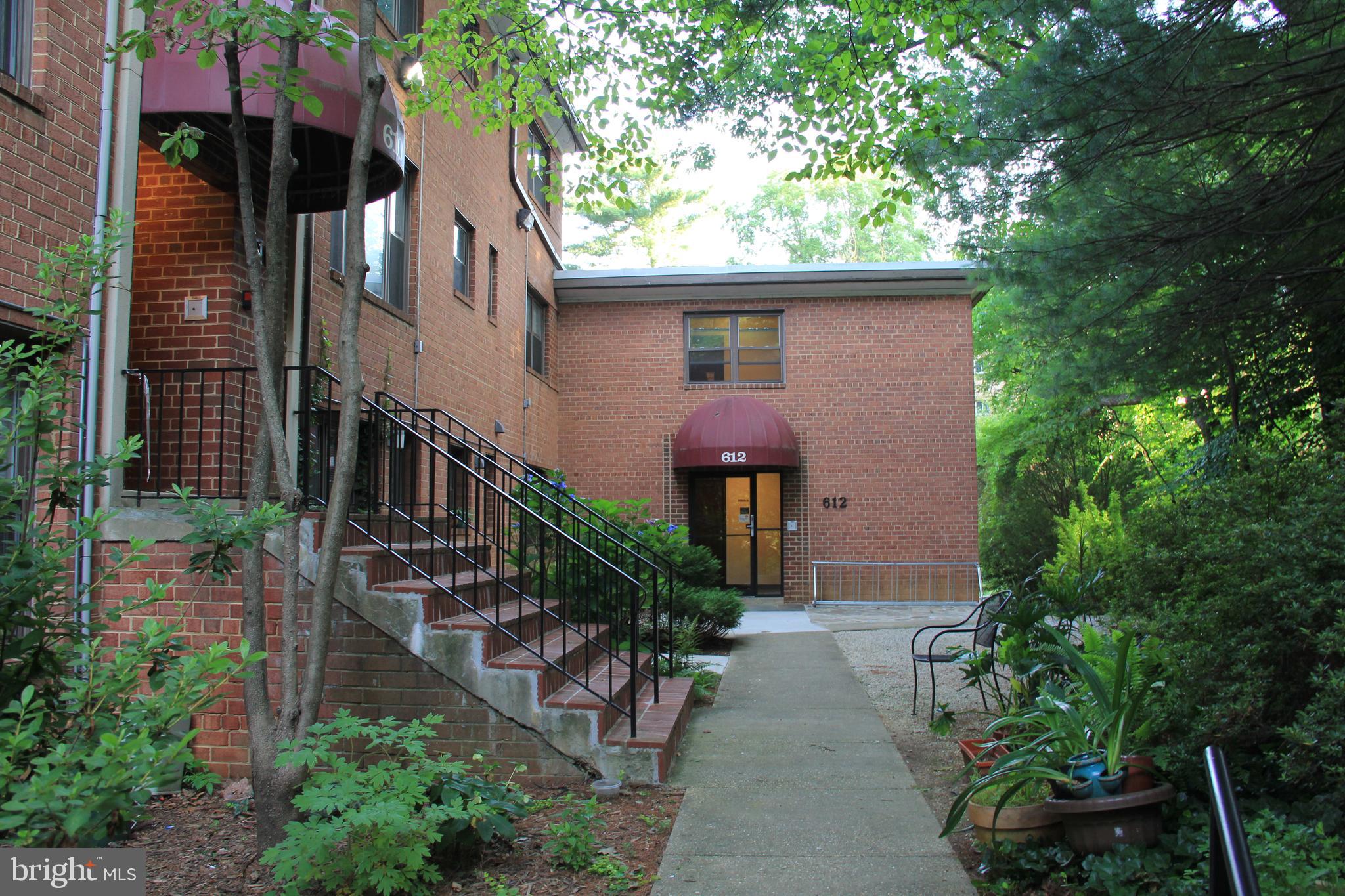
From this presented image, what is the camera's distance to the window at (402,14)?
915 centimetres

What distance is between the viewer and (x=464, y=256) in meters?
11.5

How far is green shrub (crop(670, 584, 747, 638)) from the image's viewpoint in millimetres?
9656

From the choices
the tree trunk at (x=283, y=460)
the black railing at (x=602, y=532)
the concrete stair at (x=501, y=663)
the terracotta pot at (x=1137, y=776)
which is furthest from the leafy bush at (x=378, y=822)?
the terracotta pot at (x=1137, y=776)

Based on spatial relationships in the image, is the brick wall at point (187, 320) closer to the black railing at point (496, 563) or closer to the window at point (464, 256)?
the black railing at point (496, 563)

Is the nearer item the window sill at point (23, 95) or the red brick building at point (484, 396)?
the window sill at point (23, 95)

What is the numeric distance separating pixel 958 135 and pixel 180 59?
472cm

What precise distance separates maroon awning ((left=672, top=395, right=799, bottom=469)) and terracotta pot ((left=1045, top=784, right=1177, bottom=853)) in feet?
38.0

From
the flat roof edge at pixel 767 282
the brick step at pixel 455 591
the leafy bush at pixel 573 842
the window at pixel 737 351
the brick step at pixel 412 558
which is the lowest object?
the leafy bush at pixel 573 842

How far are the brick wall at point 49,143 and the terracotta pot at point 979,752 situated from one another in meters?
4.92

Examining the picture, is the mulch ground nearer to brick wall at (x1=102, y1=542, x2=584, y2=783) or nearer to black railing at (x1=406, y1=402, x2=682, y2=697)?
brick wall at (x1=102, y1=542, x2=584, y2=783)

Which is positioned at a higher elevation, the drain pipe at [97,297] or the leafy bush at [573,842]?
the drain pipe at [97,297]

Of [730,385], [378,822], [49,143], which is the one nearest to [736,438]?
[730,385]

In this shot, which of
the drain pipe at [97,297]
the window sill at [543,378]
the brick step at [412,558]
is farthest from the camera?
the window sill at [543,378]
